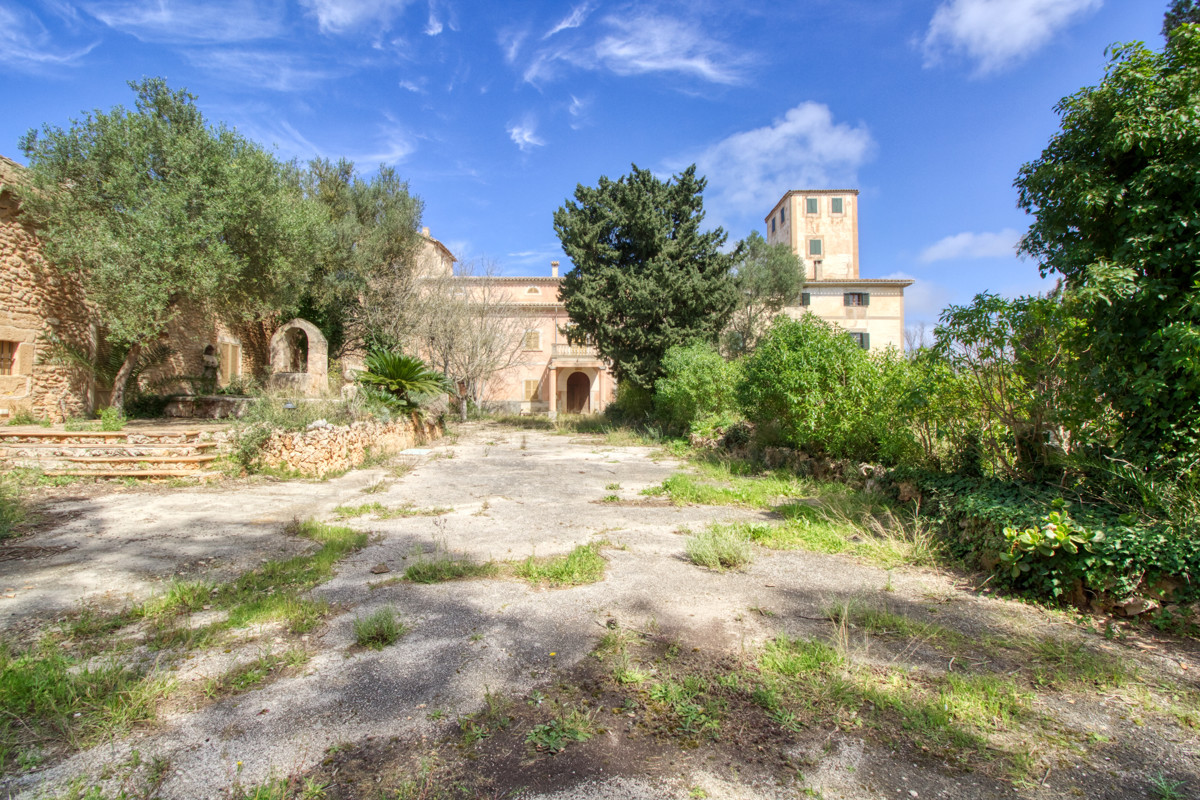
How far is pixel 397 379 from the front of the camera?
43.2ft

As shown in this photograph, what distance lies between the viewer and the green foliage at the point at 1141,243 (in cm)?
373

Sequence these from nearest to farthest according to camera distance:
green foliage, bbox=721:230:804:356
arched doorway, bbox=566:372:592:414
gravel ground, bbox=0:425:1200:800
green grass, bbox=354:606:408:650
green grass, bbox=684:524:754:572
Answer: gravel ground, bbox=0:425:1200:800 < green grass, bbox=354:606:408:650 < green grass, bbox=684:524:754:572 < green foliage, bbox=721:230:804:356 < arched doorway, bbox=566:372:592:414

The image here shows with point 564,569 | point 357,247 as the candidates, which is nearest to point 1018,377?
point 564,569

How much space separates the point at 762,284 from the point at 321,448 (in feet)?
75.8

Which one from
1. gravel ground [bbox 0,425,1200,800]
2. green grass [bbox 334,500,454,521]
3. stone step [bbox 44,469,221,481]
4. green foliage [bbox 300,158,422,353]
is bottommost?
green grass [bbox 334,500,454,521]

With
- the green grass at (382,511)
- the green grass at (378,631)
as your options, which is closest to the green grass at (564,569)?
the green grass at (378,631)

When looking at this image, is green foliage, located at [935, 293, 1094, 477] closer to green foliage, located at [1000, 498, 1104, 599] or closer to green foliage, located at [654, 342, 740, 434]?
green foliage, located at [1000, 498, 1104, 599]

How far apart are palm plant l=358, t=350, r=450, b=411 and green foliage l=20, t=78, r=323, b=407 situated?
3.27 metres

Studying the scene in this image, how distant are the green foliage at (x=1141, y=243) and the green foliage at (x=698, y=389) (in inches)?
320

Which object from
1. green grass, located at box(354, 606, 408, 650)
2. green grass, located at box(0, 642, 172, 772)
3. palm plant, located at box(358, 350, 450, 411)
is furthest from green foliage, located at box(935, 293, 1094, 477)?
palm plant, located at box(358, 350, 450, 411)

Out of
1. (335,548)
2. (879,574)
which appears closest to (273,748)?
(335,548)

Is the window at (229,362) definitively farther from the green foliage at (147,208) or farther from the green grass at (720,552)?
the green grass at (720,552)

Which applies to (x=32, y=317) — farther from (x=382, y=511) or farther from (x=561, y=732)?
(x=561, y=732)

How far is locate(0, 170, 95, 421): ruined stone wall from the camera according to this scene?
1038 centimetres
